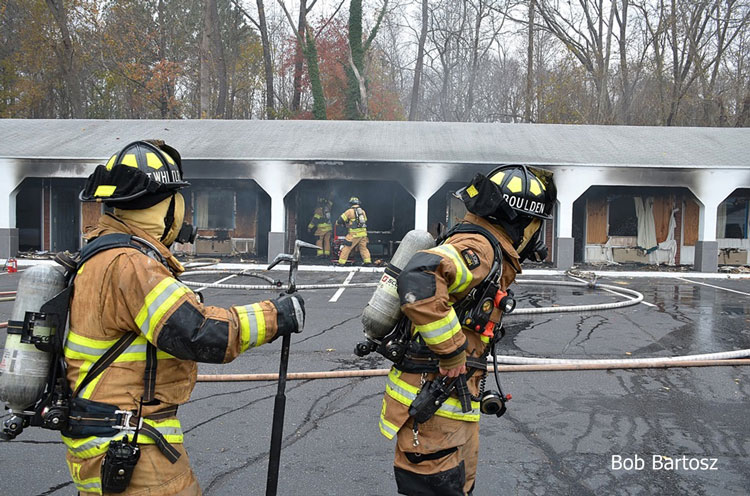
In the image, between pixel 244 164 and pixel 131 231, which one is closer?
pixel 131 231

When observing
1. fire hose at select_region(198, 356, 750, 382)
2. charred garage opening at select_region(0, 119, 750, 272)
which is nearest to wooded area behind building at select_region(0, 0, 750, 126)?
charred garage opening at select_region(0, 119, 750, 272)

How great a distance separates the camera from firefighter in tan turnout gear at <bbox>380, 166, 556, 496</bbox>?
243 cm

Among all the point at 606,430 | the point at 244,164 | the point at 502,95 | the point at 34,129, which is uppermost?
the point at 502,95

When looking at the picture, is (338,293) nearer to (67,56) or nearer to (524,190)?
(524,190)

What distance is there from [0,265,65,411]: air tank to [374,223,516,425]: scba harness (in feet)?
4.55

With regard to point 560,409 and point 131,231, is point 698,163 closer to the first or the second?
point 560,409

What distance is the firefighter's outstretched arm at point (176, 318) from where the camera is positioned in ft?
6.61

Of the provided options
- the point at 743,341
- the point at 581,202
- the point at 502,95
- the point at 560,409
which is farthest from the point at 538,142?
the point at 502,95

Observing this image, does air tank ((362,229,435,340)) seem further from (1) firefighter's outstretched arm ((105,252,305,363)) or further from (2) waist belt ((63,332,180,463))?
(2) waist belt ((63,332,180,463))

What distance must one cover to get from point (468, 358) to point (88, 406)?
158 centimetres

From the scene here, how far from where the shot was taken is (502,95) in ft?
141

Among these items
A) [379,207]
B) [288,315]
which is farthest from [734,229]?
[288,315]

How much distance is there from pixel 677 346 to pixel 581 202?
11.9 metres

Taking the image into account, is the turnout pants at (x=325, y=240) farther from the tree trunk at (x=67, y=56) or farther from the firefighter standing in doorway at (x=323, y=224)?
the tree trunk at (x=67, y=56)
